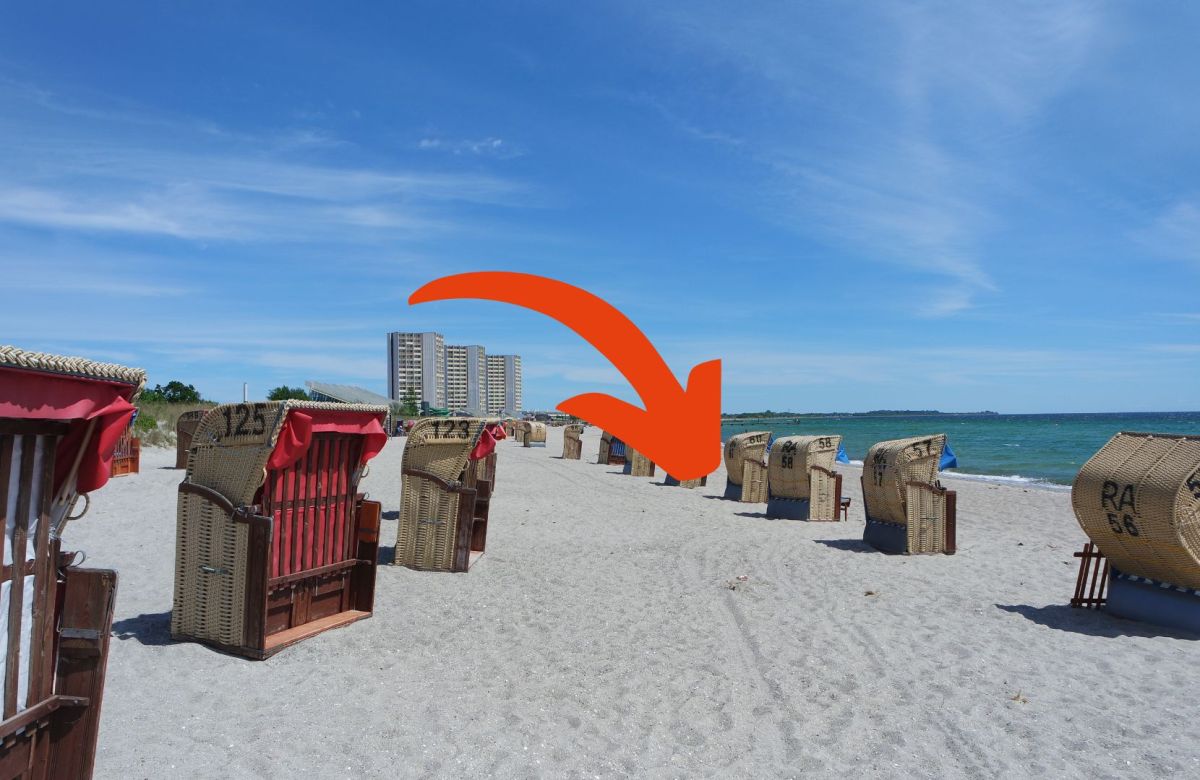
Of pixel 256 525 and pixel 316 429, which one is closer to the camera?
pixel 256 525

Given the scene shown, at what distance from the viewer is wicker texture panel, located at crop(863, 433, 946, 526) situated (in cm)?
1166

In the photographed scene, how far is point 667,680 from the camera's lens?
6.23 meters

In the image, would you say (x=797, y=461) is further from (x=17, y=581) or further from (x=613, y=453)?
(x=613, y=453)

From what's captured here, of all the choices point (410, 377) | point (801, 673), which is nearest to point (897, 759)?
point (801, 673)

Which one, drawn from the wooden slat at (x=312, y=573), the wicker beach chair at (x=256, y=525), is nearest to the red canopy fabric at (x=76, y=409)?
the wicker beach chair at (x=256, y=525)

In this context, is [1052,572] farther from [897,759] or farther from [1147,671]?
[897,759]

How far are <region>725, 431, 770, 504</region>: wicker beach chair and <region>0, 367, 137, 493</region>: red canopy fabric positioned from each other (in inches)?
630

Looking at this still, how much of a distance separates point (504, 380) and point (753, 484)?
421 feet

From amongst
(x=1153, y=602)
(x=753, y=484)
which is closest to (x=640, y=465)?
(x=753, y=484)

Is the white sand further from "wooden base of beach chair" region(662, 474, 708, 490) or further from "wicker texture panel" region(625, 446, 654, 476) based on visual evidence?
"wicker texture panel" region(625, 446, 654, 476)

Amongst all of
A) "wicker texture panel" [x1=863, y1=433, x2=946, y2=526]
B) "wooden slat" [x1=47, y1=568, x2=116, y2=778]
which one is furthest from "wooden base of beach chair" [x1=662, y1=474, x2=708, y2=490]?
"wooden slat" [x1=47, y1=568, x2=116, y2=778]

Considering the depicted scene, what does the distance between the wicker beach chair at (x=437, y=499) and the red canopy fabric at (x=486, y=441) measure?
33 centimetres

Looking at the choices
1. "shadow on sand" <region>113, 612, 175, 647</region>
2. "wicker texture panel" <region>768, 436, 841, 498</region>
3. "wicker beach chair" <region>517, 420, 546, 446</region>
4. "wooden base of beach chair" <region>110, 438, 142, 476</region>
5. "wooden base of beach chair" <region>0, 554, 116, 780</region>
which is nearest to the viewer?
"wooden base of beach chair" <region>0, 554, 116, 780</region>

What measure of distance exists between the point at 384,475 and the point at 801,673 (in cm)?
1786
